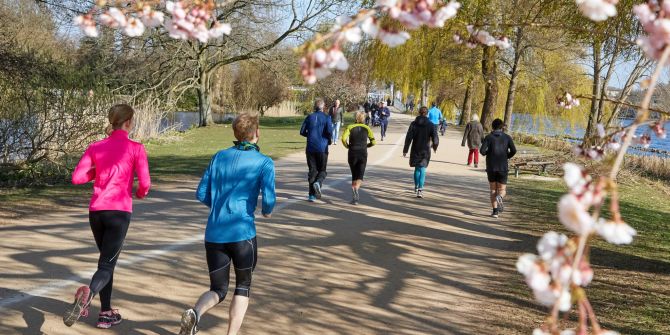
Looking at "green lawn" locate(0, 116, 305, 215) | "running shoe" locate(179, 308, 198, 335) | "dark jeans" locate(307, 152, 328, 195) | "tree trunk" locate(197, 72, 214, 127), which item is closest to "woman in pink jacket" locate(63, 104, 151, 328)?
"running shoe" locate(179, 308, 198, 335)

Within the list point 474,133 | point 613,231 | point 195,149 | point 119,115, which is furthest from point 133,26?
point 195,149

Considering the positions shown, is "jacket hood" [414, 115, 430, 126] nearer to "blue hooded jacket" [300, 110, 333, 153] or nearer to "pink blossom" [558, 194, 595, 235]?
"blue hooded jacket" [300, 110, 333, 153]

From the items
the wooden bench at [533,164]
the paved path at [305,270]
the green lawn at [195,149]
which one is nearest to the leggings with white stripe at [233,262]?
the paved path at [305,270]

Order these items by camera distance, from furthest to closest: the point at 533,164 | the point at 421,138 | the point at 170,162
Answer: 1. the point at 533,164
2. the point at 170,162
3. the point at 421,138

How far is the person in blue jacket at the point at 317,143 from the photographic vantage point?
1223cm

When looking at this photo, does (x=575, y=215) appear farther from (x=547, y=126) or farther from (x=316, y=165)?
(x=547, y=126)

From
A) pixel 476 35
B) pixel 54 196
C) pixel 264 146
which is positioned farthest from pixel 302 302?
pixel 264 146

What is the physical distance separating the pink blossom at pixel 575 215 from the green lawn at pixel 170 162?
959 centimetres

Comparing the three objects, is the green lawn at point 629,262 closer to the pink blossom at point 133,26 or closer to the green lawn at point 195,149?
the pink blossom at point 133,26

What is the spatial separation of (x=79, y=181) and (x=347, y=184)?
32.6 ft

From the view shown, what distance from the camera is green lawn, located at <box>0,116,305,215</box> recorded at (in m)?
11.2

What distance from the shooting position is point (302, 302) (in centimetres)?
618

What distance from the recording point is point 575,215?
65.3 inches

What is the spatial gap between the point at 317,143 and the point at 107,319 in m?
7.42
